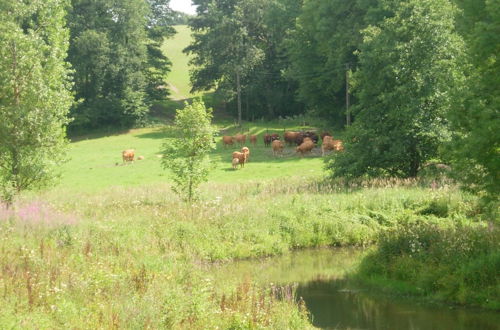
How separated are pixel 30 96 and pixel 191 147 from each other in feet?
24.1

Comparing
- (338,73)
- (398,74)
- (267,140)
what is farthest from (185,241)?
(338,73)

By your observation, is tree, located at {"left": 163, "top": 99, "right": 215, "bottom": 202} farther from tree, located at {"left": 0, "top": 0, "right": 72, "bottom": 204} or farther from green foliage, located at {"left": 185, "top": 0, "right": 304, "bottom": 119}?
green foliage, located at {"left": 185, "top": 0, "right": 304, "bottom": 119}

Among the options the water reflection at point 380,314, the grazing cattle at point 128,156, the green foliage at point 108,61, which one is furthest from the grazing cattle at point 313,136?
the water reflection at point 380,314

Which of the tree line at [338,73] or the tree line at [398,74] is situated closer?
the tree line at [398,74]

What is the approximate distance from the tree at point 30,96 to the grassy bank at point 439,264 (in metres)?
12.1

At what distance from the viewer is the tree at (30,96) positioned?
1964 centimetres

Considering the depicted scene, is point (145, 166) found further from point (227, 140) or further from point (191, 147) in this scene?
point (191, 147)

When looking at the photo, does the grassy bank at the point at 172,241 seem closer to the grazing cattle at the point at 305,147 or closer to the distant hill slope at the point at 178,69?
the grazing cattle at the point at 305,147

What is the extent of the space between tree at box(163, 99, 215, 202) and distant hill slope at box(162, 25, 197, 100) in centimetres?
6289

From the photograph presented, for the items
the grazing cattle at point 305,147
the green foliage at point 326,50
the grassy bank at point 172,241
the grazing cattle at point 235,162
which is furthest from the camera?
the green foliage at point 326,50

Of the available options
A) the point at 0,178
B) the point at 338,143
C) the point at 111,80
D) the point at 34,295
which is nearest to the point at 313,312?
the point at 34,295

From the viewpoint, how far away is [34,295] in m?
11.1

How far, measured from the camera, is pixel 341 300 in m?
15.4

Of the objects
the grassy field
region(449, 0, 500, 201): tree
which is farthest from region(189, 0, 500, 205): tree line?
the grassy field
